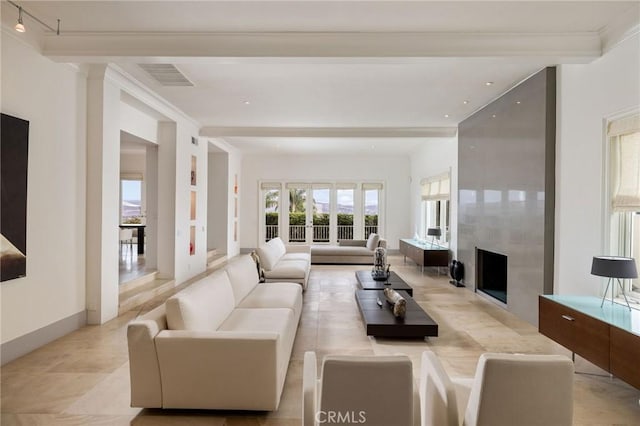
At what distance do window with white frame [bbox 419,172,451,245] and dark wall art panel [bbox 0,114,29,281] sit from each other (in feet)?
24.0

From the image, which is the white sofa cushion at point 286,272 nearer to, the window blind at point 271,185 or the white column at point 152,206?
the white column at point 152,206

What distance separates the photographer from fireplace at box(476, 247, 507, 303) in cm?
627

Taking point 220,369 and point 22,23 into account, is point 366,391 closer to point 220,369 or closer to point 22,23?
point 220,369

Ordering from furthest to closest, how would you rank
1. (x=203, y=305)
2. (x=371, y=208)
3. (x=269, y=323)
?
(x=371, y=208) < (x=269, y=323) < (x=203, y=305)

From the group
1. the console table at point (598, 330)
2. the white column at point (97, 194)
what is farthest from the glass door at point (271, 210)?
the console table at point (598, 330)

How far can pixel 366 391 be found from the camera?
1649mm

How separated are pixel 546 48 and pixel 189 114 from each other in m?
5.69

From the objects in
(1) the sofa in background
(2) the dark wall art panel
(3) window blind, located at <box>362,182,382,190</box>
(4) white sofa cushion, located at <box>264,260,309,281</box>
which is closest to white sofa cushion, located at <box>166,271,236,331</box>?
(2) the dark wall art panel

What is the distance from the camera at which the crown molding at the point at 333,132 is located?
768cm

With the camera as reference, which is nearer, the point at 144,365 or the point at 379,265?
the point at 144,365

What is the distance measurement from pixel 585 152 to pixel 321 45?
2.98 m

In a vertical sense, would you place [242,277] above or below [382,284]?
above

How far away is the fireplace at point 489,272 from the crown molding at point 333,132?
268 cm

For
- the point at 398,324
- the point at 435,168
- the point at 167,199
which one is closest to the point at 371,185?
the point at 435,168
